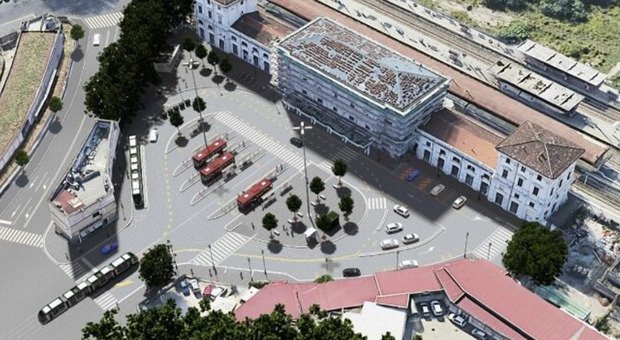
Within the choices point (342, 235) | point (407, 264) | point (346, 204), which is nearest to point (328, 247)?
point (342, 235)

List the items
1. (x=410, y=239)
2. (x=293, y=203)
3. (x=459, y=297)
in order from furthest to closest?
(x=293, y=203) → (x=410, y=239) → (x=459, y=297)

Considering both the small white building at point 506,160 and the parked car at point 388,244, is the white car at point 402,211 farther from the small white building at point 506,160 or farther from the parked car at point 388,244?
the small white building at point 506,160

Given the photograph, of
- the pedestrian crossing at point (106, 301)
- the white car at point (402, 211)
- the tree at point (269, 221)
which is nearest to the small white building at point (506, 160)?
the white car at point (402, 211)

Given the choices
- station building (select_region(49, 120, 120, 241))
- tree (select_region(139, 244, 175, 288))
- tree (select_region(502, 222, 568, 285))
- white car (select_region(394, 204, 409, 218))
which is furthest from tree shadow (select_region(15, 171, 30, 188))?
tree (select_region(502, 222, 568, 285))

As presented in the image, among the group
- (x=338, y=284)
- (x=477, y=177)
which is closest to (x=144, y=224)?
(x=338, y=284)

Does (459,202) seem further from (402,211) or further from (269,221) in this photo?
(269,221)

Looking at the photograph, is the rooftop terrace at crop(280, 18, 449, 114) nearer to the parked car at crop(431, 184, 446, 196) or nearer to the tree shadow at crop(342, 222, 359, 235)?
the parked car at crop(431, 184, 446, 196)
